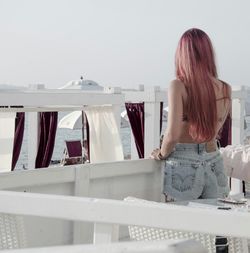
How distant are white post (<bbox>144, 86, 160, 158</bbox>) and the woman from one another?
2343 millimetres

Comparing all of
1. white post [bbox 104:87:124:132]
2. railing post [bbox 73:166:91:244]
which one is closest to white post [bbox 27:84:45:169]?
white post [bbox 104:87:124:132]

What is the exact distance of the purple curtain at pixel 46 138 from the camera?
7.62m

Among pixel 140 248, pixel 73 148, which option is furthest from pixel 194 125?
pixel 73 148

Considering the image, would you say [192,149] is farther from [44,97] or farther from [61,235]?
[44,97]

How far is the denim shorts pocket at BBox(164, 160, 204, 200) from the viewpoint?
284 centimetres

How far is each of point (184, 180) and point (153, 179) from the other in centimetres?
36

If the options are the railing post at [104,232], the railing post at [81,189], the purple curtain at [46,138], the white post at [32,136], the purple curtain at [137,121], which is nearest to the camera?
the railing post at [104,232]

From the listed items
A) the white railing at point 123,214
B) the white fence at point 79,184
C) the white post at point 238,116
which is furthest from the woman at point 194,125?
the white post at point 238,116

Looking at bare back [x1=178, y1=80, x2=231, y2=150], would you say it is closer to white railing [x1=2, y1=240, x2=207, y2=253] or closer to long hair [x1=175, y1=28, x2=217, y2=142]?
long hair [x1=175, y1=28, x2=217, y2=142]

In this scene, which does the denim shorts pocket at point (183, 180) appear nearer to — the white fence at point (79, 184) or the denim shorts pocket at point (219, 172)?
the denim shorts pocket at point (219, 172)

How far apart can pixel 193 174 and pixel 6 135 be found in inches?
134

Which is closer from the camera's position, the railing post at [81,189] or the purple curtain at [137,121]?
the railing post at [81,189]

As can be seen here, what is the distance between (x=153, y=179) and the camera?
3193 millimetres

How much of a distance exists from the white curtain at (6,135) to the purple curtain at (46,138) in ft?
5.44
